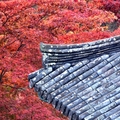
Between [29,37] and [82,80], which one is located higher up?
[82,80]

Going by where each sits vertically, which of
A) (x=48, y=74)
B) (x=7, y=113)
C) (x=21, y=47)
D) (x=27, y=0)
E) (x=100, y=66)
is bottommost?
(x=7, y=113)

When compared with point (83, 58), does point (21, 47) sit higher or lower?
lower

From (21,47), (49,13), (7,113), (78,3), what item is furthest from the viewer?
(78,3)

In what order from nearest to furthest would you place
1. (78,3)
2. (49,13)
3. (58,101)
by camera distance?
(58,101), (49,13), (78,3)

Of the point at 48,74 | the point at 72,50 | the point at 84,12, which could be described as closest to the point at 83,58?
the point at 72,50

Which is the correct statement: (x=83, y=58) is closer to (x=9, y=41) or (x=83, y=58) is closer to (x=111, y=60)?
(x=111, y=60)

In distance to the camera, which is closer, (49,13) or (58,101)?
(58,101)
